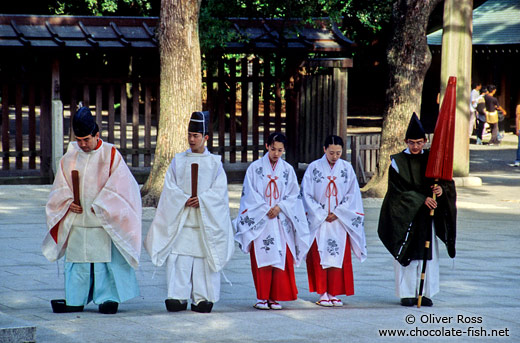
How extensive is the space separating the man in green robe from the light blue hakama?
2.27 m

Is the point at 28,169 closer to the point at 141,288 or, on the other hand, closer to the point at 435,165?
the point at 141,288

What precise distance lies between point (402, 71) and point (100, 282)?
805 cm

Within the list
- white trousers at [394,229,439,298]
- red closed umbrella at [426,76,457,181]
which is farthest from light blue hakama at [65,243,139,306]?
red closed umbrella at [426,76,457,181]

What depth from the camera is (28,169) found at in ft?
48.1

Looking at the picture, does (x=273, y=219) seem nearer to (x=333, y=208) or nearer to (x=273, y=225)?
(x=273, y=225)

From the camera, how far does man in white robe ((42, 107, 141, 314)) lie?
263 inches

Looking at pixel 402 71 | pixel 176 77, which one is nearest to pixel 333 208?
pixel 176 77

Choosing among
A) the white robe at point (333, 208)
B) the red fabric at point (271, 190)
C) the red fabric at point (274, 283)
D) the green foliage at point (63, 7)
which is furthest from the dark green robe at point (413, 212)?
the green foliage at point (63, 7)

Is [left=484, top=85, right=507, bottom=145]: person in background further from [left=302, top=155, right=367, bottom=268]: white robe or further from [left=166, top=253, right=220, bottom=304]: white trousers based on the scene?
[left=166, top=253, right=220, bottom=304]: white trousers

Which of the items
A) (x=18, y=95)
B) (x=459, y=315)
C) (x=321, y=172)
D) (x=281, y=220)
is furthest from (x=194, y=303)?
(x=18, y=95)

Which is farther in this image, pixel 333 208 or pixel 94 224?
pixel 333 208

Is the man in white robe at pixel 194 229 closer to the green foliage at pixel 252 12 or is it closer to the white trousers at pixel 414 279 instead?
the white trousers at pixel 414 279

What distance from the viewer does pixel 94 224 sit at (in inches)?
265

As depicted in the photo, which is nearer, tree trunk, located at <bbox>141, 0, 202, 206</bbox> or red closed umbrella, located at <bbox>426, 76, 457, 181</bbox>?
red closed umbrella, located at <bbox>426, 76, 457, 181</bbox>
